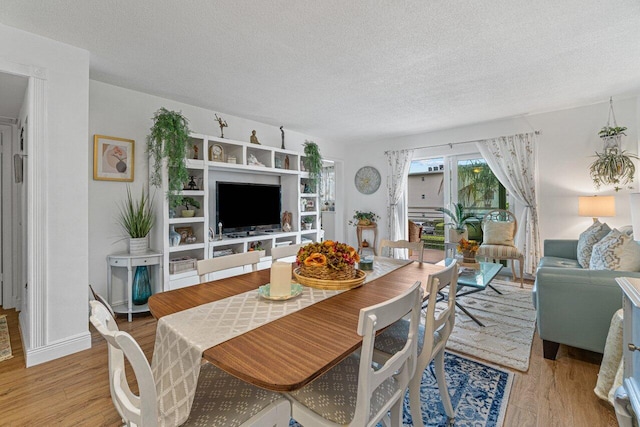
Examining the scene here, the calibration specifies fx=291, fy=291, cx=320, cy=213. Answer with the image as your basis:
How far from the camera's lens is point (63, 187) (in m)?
2.28

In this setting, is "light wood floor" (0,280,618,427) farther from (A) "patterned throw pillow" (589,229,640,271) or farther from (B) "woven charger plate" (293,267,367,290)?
(B) "woven charger plate" (293,267,367,290)

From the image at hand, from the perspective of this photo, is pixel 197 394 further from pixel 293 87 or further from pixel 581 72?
→ pixel 581 72

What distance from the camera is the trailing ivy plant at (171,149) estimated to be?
3.05 metres

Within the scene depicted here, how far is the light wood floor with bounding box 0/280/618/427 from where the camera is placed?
160 centimetres

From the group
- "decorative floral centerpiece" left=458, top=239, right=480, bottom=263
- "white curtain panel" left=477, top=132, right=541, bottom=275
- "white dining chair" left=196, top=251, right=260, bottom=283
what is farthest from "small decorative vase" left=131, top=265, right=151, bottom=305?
"white curtain panel" left=477, top=132, right=541, bottom=275

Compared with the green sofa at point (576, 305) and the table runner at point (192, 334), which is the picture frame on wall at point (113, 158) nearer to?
the table runner at point (192, 334)

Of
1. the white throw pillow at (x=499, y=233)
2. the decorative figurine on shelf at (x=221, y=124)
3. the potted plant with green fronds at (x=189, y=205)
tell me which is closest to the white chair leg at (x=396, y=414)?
the potted plant with green fronds at (x=189, y=205)

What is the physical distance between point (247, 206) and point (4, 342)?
8.60 feet

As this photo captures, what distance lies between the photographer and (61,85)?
226cm

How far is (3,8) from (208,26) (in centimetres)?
126

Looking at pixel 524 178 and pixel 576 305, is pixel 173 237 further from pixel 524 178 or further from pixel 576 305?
pixel 524 178

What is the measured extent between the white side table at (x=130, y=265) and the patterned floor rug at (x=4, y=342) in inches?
30.0

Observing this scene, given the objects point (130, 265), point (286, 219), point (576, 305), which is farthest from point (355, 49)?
point (130, 265)

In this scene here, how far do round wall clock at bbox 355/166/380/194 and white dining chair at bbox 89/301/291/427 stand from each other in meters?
5.01
